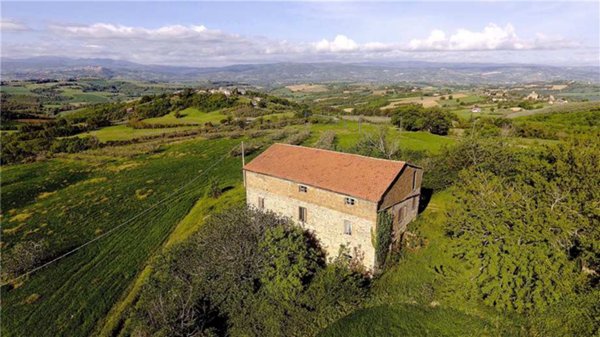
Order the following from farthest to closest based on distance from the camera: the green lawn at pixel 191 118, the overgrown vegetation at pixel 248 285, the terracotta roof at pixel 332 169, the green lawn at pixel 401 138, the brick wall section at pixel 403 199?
1. the green lawn at pixel 191 118
2. the green lawn at pixel 401 138
3. the brick wall section at pixel 403 199
4. the terracotta roof at pixel 332 169
5. the overgrown vegetation at pixel 248 285

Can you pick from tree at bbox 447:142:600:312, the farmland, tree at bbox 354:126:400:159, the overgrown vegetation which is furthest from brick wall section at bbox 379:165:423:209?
tree at bbox 354:126:400:159

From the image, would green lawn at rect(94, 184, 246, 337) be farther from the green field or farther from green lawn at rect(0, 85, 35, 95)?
green lawn at rect(0, 85, 35, 95)

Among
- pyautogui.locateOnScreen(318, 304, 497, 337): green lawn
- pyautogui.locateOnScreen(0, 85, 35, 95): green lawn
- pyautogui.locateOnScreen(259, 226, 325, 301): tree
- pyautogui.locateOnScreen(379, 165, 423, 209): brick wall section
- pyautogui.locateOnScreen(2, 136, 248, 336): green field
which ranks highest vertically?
pyautogui.locateOnScreen(0, 85, 35, 95): green lawn

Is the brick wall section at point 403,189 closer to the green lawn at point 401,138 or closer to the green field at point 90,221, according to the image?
the green field at point 90,221

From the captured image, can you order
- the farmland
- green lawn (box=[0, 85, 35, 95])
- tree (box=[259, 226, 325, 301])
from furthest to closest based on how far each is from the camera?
1. green lawn (box=[0, 85, 35, 95])
2. tree (box=[259, 226, 325, 301])
3. the farmland

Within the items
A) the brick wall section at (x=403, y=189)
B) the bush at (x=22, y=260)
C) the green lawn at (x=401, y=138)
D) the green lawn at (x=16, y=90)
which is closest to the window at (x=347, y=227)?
the brick wall section at (x=403, y=189)

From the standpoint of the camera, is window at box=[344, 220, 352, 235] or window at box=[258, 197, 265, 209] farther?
window at box=[258, 197, 265, 209]

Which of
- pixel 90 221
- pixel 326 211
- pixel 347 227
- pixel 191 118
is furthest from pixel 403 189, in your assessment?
pixel 191 118
